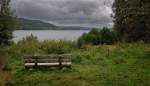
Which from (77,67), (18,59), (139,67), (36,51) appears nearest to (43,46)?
(36,51)

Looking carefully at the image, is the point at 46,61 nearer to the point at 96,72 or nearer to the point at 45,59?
the point at 45,59

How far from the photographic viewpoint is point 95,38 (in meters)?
46.4

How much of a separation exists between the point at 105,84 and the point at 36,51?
1215 cm

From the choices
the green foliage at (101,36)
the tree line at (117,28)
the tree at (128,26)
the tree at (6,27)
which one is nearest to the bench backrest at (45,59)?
the tree line at (117,28)

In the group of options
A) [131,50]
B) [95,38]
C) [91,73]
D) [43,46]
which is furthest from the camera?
[95,38]

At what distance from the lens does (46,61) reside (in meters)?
17.6

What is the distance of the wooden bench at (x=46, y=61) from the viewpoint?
56.3 feet

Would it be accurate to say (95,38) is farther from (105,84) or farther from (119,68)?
(105,84)

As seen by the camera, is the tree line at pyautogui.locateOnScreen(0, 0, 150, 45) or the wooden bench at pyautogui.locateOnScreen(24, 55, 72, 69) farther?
the tree line at pyautogui.locateOnScreen(0, 0, 150, 45)

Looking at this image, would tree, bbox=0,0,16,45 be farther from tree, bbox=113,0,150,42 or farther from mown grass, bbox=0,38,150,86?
tree, bbox=113,0,150,42

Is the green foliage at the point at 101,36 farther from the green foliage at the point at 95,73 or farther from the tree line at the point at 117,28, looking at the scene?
the green foliage at the point at 95,73

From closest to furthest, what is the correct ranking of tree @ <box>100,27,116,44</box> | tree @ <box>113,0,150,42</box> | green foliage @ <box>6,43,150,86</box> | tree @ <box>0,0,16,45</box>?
green foliage @ <box>6,43,150,86</box>, tree @ <box>0,0,16,45</box>, tree @ <box>113,0,150,42</box>, tree @ <box>100,27,116,44</box>

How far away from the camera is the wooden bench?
56.3ft

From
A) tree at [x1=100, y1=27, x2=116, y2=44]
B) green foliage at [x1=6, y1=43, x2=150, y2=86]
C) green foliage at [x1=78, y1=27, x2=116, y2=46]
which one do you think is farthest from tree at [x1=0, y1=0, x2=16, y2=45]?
tree at [x1=100, y1=27, x2=116, y2=44]
